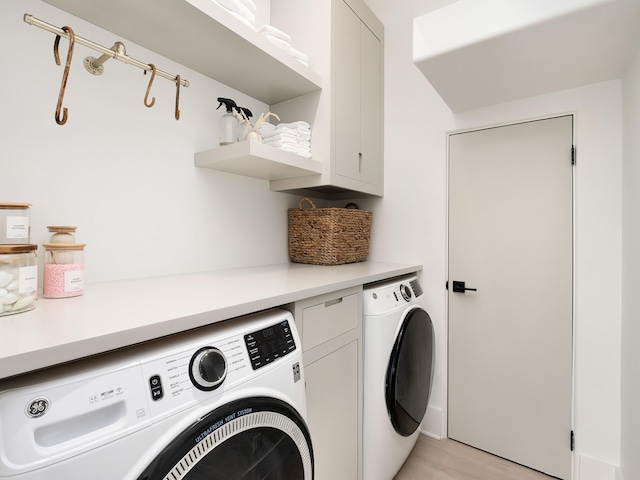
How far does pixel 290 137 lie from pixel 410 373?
4.51ft

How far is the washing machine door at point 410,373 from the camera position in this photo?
1.49 metres

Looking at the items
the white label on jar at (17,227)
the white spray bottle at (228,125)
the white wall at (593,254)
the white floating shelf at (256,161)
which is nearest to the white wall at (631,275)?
the white wall at (593,254)

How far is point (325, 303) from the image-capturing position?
125cm

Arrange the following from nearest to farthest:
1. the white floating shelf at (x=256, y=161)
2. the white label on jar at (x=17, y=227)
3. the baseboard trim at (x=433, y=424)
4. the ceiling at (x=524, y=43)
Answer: the white label on jar at (x=17, y=227) < the ceiling at (x=524, y=43) < the white floating shelf at (x=256, y=161) < the baseboard trim at (x=433, y=424)

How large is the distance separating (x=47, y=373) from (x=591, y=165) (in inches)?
88.7

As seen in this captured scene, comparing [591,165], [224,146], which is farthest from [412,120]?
[224,146]

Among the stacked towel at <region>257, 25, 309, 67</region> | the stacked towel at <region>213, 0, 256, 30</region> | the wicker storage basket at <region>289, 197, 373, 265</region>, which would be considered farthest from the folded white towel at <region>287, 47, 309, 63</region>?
the wicker storage basket at <region>289, 197, 373, 265</region>

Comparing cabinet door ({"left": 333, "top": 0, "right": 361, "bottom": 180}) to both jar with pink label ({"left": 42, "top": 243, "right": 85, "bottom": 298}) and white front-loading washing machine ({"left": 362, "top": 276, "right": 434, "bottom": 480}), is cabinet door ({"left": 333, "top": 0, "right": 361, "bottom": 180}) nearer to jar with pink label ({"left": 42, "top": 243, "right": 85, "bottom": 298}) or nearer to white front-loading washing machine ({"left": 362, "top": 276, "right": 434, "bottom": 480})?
white front-loading washing machine ({"left": 362, "top": 276, "right": 434, "bottom": 480})

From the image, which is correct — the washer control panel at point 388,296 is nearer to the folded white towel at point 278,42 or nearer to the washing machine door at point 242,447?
the washing machine door at point 242,447

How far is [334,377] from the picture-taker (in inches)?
50.0

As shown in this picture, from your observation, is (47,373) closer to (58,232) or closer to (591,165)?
(58,232)

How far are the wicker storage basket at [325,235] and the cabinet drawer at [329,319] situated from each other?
55cm

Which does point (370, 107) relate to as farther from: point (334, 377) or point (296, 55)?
point (334, 377)

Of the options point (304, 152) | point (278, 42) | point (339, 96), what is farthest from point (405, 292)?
point (278, 42)
